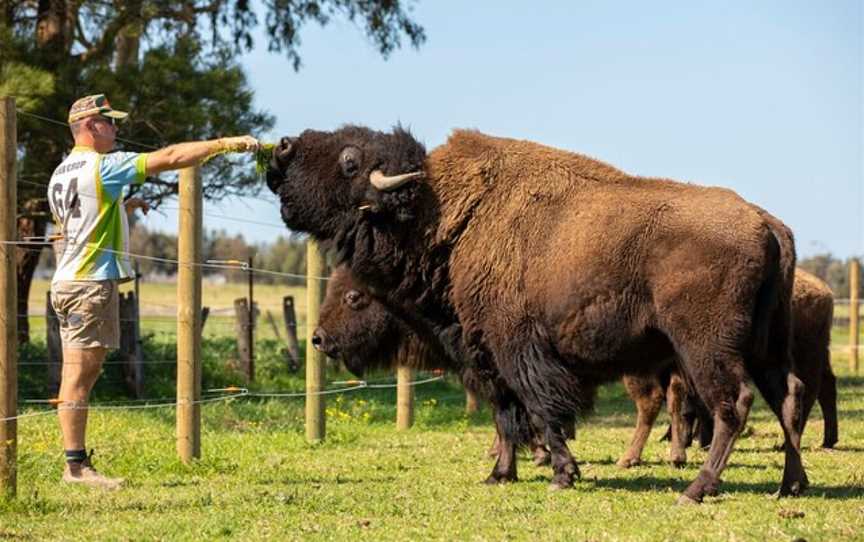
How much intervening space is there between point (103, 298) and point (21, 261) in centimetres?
1082

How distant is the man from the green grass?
1.84 ft

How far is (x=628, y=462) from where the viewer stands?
Result: 440 inches

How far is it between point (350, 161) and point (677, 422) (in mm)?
4024

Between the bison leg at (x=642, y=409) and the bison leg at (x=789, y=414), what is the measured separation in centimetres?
229

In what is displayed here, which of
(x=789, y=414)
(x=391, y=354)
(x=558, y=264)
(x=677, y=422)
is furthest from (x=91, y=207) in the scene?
(x=677, y=422)

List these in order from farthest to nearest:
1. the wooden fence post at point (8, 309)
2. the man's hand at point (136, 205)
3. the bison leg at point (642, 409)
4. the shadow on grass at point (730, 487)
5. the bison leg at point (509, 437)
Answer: the bison leg at point (642, 409) < the bison leg at point (509, 437) < the man's hand at point (136, 205) < the shadow on grass at point (730, 487) < the wooden fence post at point (8, 309)

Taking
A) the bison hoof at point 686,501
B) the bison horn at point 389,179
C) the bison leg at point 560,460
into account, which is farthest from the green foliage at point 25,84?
the bison hoof at point 686,501

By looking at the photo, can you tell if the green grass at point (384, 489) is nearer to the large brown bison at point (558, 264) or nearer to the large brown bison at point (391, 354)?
the large brown bison at point (391, 354)

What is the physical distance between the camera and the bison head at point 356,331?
38.3 ft

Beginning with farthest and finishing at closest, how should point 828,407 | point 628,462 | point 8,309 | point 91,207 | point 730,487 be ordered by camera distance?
point 828,407 → point 628,462 → point 730,487 → point 91,207 → point 8,309

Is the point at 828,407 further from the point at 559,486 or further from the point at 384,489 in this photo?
the point at 384,489

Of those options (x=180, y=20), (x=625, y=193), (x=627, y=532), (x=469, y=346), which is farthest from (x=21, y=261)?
(x=627, y=532)

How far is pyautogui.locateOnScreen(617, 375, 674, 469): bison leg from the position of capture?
37.0 feet

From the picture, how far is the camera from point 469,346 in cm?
984
